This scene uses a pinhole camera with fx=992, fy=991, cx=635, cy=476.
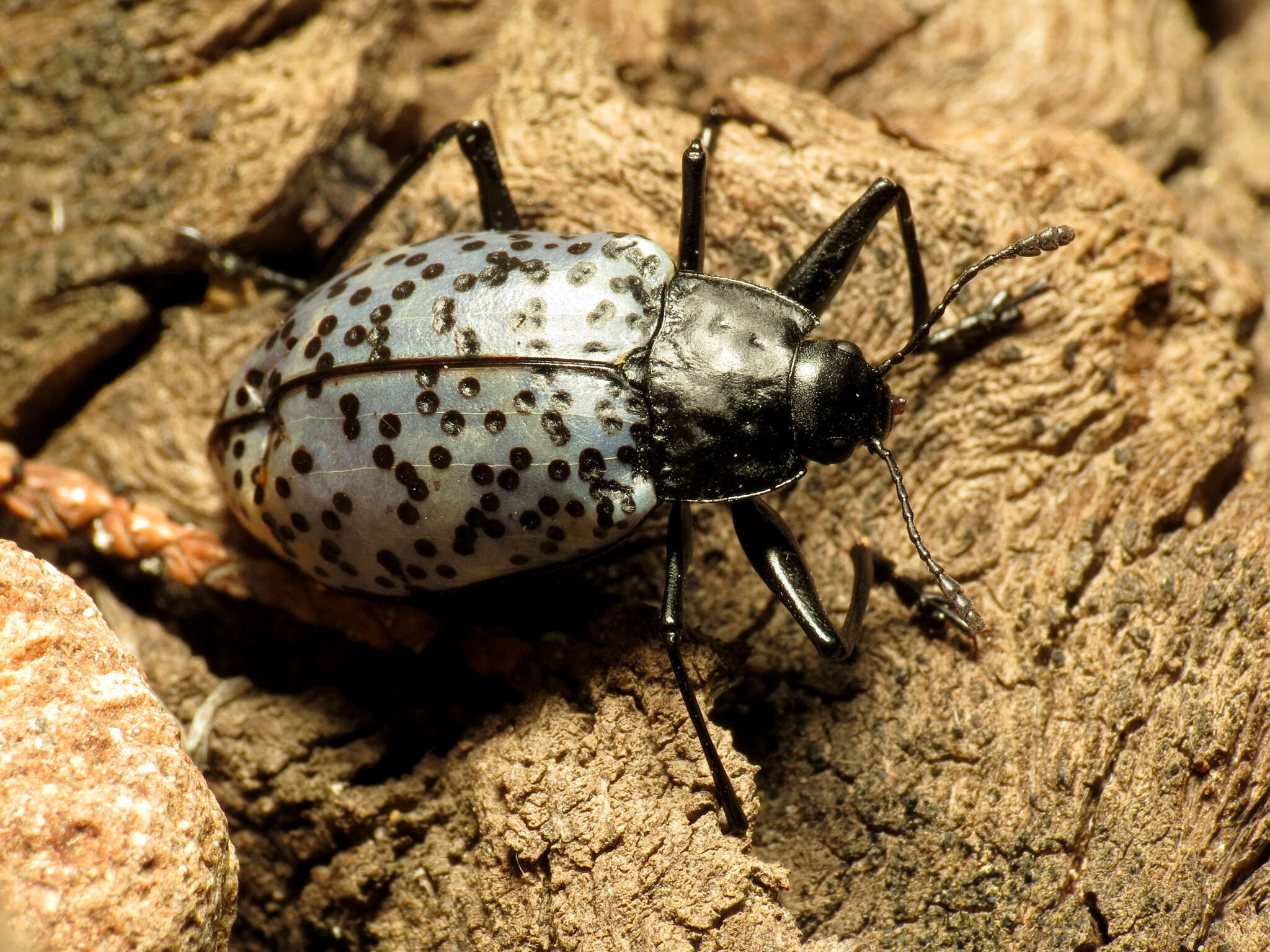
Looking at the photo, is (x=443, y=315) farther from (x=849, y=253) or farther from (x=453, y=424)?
(x=849, y=253)

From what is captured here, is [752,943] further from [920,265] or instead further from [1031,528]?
[920,265]

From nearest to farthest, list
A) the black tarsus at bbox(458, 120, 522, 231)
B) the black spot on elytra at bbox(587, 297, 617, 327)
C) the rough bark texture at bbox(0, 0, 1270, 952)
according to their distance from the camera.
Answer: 1. the rough bark texture at bbox(0, 0, 1270, 952)
2. the black spot on elytra at bbox(587, 297, 617, 327)
3. the black tarsus at bbox(458, 120, 522, 231)

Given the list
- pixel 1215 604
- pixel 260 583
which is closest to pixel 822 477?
pixel 1215 604

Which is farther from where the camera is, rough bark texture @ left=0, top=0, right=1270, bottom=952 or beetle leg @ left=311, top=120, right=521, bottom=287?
beetle leg @ left=311, top=120, right=521, bottom=287

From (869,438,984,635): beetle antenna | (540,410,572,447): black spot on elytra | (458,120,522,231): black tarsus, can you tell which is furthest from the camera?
(458,120,522,231): black tarsus

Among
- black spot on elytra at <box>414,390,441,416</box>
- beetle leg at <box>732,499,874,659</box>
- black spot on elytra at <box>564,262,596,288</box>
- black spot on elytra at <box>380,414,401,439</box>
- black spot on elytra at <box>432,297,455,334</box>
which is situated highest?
black spot on elytra at <box>564,262,596,288</box>

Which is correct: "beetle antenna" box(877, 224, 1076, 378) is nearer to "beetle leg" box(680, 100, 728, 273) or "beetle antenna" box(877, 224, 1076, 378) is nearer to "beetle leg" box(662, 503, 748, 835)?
"beetle leg" box(680, 100, 728, 273)

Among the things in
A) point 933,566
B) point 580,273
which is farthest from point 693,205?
point 933,566

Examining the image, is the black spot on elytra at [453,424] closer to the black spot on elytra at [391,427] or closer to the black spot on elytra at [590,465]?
the black spot on elytra at [391,427]

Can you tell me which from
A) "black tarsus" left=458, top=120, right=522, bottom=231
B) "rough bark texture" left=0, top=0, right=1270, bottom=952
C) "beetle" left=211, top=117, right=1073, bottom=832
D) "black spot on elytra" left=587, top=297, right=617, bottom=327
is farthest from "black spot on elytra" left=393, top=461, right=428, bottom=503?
"black tarsus" left=458, top=120, right=522, bottom=231
